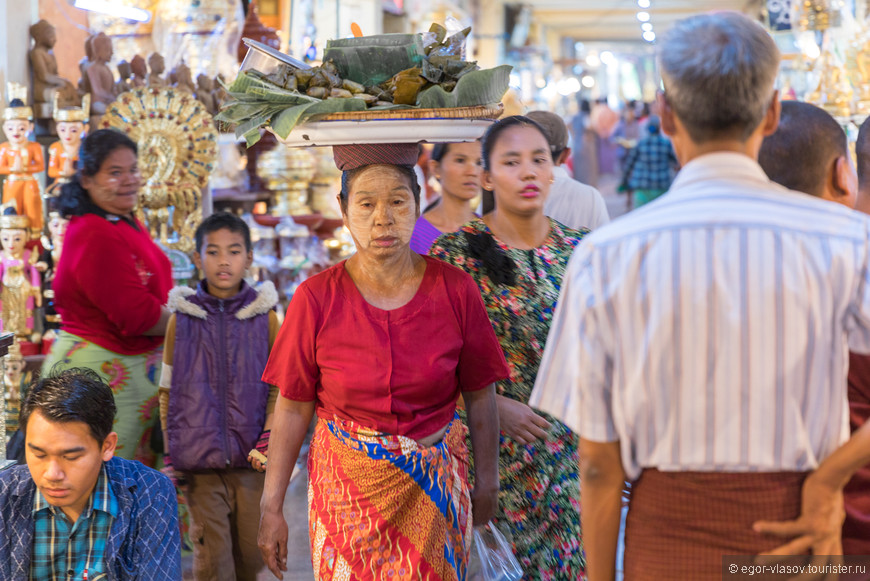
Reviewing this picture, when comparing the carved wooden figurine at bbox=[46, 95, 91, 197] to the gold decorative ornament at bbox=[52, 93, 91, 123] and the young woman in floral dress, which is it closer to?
the gold decorative ornament at bbox=[52, 93, 91, 123]

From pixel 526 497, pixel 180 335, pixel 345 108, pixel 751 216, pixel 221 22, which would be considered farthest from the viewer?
pixel 221 22

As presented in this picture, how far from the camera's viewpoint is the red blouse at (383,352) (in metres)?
2.34

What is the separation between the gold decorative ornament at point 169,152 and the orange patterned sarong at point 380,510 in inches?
132

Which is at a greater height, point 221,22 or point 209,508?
point 221,22

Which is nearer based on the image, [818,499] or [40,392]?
[818,499]

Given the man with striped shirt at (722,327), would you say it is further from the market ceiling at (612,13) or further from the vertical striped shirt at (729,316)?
the market ceiling at (612,13)

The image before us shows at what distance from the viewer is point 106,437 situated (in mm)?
2389

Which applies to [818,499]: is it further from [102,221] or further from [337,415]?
[102,221]

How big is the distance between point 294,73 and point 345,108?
210 millimetres

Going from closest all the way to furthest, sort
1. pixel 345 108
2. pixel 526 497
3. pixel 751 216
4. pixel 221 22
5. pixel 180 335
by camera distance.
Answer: pixel 751 216 → pixel 345 108 → pixel 526 497 → pixel 180 335 → pixel 221 22

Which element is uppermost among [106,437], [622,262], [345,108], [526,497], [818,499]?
[345,108]

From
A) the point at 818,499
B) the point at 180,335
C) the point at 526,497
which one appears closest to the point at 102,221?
the point at 180,335

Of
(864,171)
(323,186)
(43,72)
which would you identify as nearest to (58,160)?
(43,72)

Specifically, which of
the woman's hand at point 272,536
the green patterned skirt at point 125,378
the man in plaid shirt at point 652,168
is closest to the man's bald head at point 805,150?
the woman's hand at point 272,536
